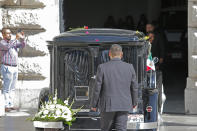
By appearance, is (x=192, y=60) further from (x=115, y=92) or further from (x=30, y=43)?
(x=115, y=92)

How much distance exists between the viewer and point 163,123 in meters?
11.9

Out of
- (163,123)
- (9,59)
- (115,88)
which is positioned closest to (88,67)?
(115,88)

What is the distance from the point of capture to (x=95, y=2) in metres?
30.4

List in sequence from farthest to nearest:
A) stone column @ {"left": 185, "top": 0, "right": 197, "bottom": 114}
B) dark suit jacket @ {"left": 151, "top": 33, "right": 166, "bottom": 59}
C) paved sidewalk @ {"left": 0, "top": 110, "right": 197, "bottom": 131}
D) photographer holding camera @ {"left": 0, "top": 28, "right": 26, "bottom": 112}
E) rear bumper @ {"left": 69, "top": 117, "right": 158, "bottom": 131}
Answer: dark suit jacket @ {"left": 151, "top": 33, "right": 166, "bottom": 59} → stone column @ {"left": 185, "top": 0, "right": 197, "bottom": 114} → photographer holding camera @ {"left": 0, "top": 28, "right": 26, "bottom": 112} → paved sidewalk @ {"left": 0, "top": 110, "right": 197, "bottom": 131} → rear bumper @ {"left": 69, "top": 117, "right": 158, "bottom": 131}

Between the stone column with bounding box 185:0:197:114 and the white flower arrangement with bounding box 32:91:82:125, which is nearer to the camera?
the white flower arrangement with bounding box 32:91:82:125

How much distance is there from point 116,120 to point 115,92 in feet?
1.20

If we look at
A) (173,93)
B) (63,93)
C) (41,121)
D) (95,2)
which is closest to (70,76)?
(63,93)

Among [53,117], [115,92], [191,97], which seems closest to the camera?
[115,92]

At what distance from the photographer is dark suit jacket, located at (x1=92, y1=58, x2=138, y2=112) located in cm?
823

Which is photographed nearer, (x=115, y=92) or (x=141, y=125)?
(x=115, y=92)

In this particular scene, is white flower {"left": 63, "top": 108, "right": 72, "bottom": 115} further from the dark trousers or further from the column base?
the column base

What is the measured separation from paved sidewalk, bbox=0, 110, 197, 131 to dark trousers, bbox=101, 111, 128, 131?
3000 millimetres

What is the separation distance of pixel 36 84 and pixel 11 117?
4.55 ft

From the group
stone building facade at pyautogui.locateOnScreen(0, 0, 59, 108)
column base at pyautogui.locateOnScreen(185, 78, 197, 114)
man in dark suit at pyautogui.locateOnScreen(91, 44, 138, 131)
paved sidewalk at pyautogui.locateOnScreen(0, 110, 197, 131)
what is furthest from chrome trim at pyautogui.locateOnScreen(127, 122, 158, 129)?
stone building facade at pyautogui.locateOnScreen(0, 0, 59, 108)
